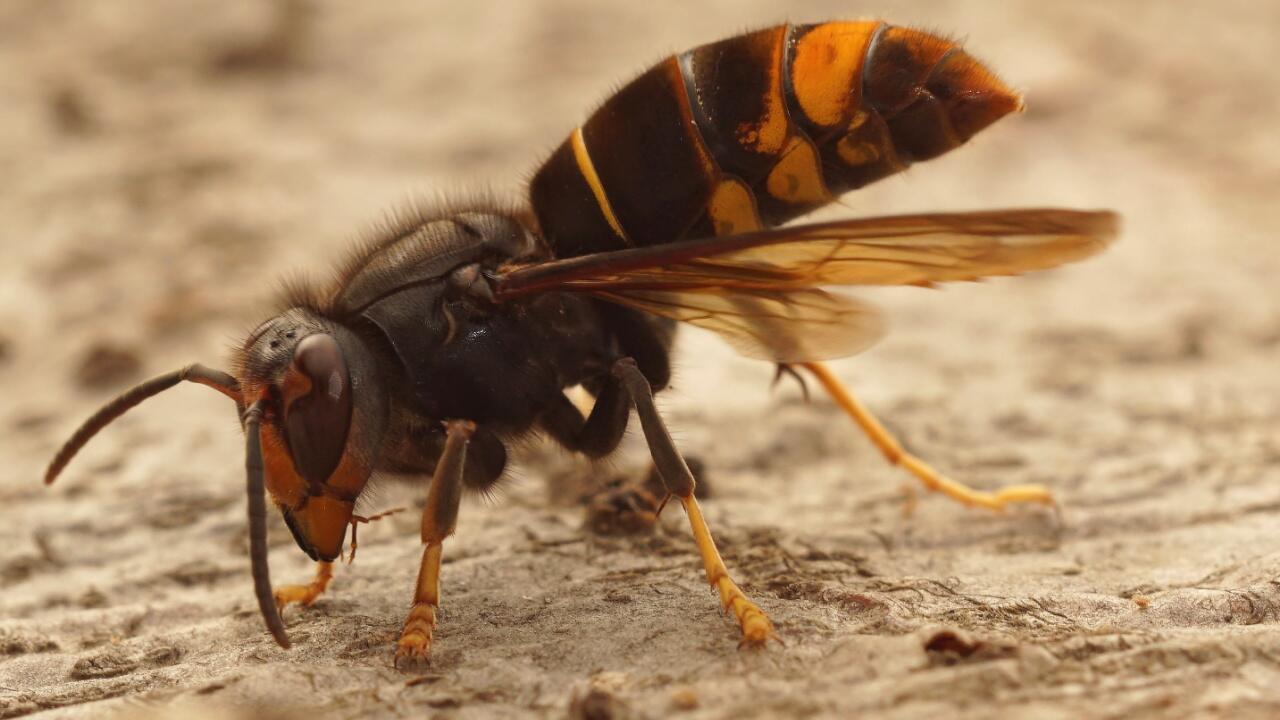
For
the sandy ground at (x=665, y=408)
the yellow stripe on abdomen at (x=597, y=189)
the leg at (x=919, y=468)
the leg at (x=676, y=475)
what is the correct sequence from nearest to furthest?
the sandy ground at (x=665, y=408) < the leg at (x=676, y=475) < the yellow stripe on abdomen at (x=597, y=189) < the leg at (x=919, y=468)

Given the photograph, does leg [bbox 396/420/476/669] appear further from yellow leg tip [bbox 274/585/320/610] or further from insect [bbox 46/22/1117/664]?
yellow leg tip [bbox 274/585/320/610]

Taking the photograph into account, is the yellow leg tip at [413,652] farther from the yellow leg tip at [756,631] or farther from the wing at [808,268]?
the wing at [808,268]

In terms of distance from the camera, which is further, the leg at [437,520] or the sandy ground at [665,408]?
the leg at [437,520]

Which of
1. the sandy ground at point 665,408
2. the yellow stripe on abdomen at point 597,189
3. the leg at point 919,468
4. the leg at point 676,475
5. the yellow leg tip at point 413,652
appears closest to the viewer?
the sandy ground at point 665,408

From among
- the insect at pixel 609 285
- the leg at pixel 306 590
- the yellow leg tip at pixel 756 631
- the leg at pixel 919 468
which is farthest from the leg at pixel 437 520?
the leg at pixel 919 468

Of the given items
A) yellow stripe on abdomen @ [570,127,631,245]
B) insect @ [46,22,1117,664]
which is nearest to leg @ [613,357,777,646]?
insect @ [46,22,1117,664]

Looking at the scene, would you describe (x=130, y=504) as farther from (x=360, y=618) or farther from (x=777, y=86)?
(x=777, y=86)

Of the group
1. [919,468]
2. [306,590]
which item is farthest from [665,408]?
[306,590]
